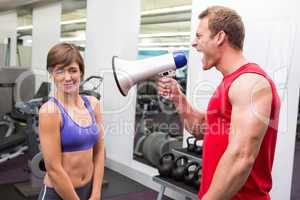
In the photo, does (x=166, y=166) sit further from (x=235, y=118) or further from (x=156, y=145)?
(x=235, y=118)

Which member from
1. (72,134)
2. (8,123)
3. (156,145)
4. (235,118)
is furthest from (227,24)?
(8,123)

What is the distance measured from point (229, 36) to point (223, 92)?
21 centimetres

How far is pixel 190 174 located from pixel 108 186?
1342 millimetres

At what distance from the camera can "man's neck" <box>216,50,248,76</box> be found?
1243 millimetres

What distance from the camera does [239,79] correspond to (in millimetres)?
1147

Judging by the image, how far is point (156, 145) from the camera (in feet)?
12.7

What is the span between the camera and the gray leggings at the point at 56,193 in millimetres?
1488

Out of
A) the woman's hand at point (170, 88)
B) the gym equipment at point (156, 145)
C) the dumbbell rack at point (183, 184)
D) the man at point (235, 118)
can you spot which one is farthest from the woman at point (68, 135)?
the gym equipment at point (156, 145)

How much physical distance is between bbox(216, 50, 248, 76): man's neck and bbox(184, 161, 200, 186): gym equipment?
149 cm

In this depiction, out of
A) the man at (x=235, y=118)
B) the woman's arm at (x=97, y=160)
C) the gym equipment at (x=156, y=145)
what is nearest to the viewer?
the man at (x=235, y=118)

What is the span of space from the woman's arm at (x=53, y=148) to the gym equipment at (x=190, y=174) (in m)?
1.34

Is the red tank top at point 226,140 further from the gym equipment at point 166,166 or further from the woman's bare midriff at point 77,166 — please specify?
the gym equipment at point 166,166

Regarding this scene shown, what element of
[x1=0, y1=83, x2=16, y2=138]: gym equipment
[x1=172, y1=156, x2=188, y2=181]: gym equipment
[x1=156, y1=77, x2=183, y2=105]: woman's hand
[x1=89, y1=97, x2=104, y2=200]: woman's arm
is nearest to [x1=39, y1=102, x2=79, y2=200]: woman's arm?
[x1=89, y1=97, x2=104, y2=200]: woman's arm

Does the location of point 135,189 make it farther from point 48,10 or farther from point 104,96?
point 48,10
